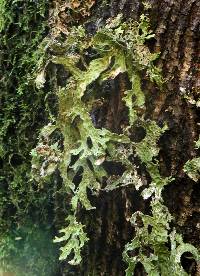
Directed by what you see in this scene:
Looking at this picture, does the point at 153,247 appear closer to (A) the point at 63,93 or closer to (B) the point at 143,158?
(B) the point at 143,158

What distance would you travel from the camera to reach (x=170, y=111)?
37.1 inches

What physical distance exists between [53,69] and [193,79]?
0.32 meters

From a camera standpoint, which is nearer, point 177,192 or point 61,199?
point 177,192

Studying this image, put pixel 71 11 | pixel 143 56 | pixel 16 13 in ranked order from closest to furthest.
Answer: pixel 143 56 → pixel 71 11 → pixel 16 13

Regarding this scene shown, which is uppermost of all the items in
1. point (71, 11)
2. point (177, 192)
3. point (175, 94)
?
point (71, 11)

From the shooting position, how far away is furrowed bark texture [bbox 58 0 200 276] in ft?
3.01

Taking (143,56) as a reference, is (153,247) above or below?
below

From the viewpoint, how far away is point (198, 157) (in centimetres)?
93

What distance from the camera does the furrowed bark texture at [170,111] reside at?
3.01ft

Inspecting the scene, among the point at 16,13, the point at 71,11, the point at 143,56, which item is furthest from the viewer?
the point at 16,13

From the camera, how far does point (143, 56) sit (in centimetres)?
91

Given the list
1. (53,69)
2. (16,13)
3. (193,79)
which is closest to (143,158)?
(193,79)

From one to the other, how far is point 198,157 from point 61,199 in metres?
0.36

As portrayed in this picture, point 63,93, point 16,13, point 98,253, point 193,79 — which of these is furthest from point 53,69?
point 98,253
